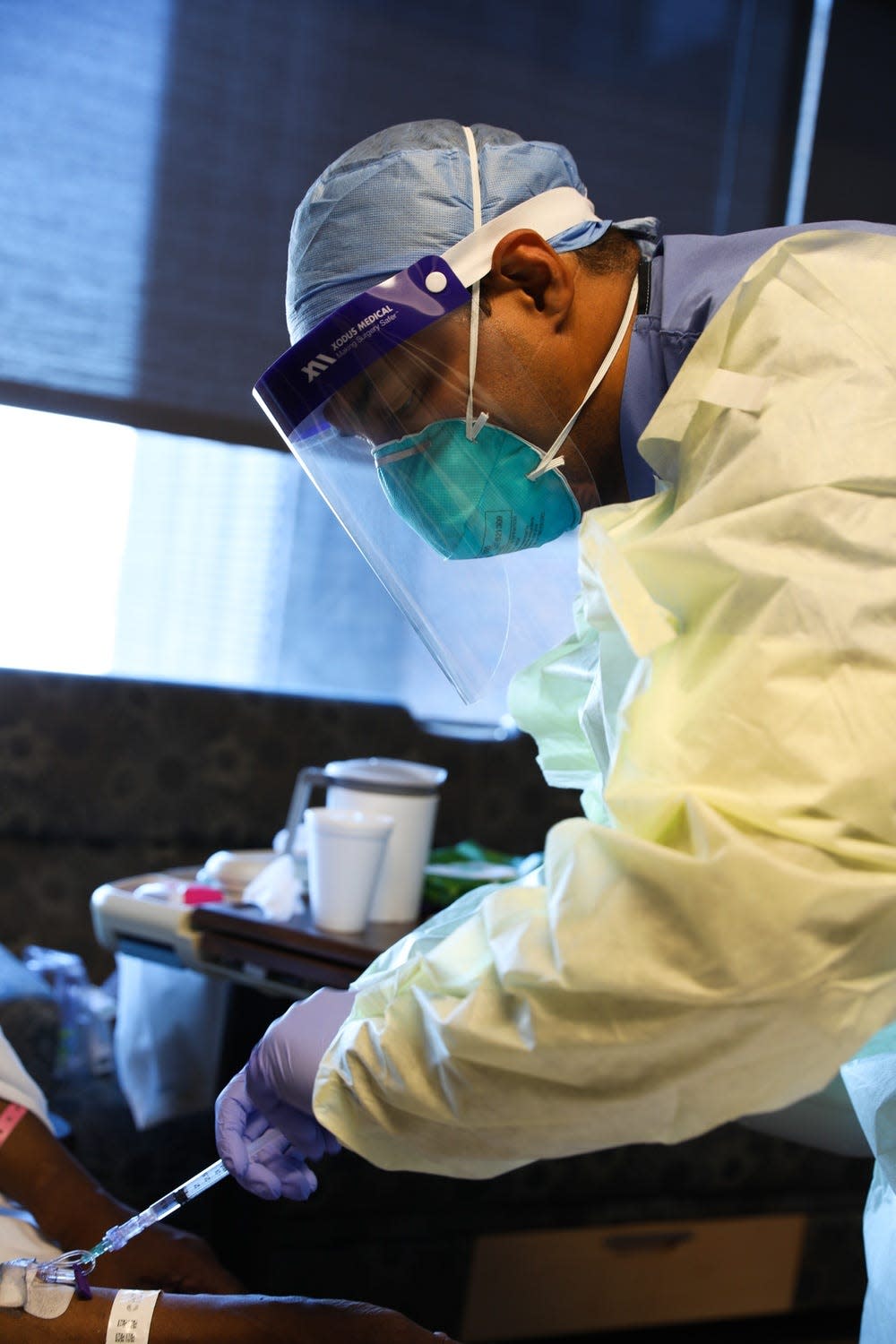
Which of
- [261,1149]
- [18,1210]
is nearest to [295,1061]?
[261,1149]

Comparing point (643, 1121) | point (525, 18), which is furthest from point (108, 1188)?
point (525, 18)

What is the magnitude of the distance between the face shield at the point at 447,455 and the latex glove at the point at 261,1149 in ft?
1.34

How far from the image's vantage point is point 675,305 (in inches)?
38.8

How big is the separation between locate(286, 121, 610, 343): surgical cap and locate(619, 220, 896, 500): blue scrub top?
0.07 m

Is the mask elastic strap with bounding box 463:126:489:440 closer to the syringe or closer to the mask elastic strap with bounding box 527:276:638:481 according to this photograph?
the mask elastic strap with bounding box 527:276:638:481

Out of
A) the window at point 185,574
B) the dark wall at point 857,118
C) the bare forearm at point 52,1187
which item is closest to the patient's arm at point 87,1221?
the bare forearm at point 52,1187

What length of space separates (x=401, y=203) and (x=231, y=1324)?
0.92 meters

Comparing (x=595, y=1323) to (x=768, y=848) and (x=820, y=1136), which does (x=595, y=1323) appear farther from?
(x=768, y=848)

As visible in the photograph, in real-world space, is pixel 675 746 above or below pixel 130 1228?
above

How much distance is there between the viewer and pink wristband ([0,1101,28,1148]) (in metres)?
1.30

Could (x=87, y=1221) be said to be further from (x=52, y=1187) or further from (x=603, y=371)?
(x=603, y=371)

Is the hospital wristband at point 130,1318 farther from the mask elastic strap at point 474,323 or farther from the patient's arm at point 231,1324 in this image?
the mask elastic strap at point 474,323

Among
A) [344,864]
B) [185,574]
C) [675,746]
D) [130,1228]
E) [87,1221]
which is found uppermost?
[675,746]

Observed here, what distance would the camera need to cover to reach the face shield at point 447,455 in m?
0.99
